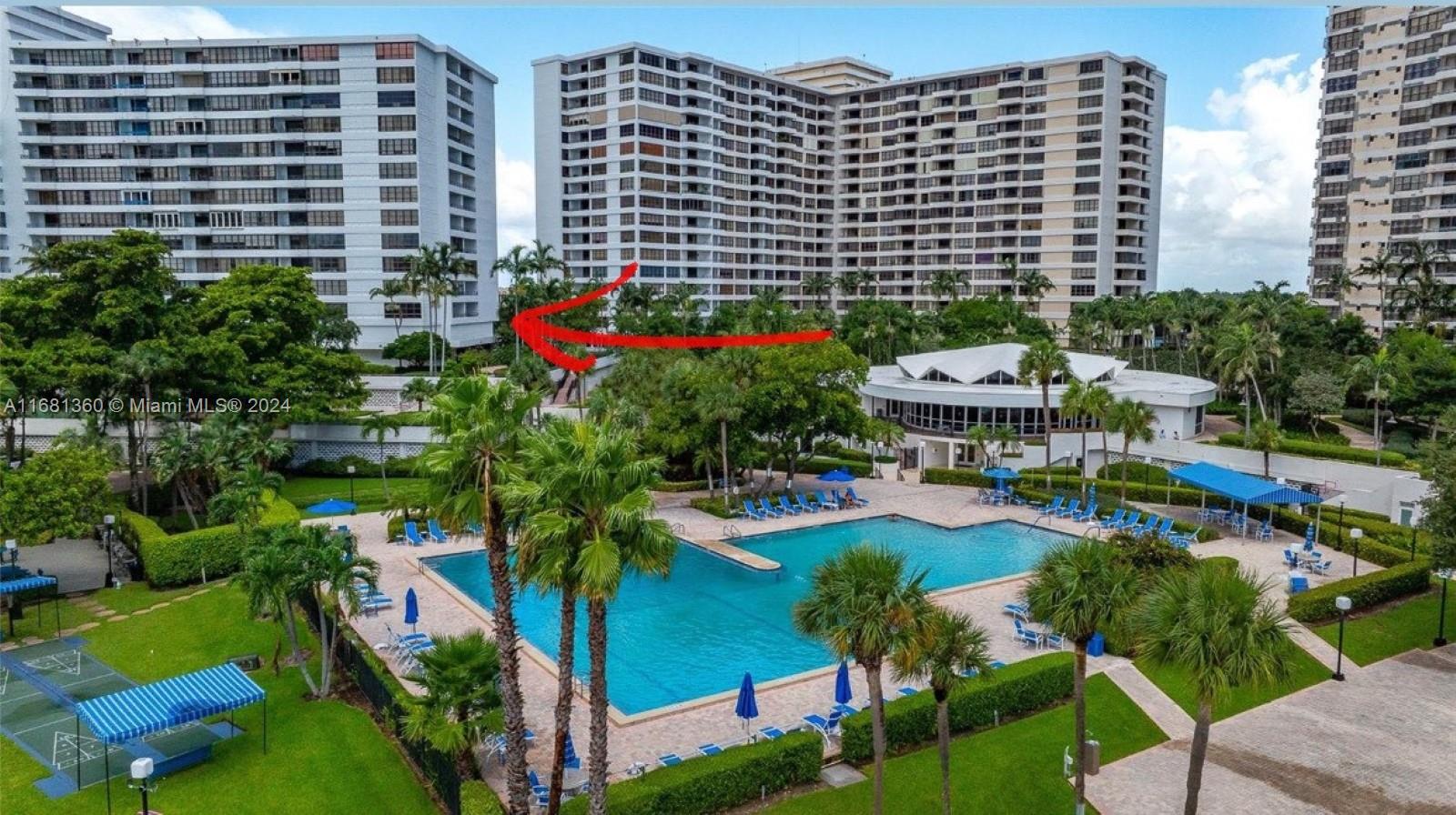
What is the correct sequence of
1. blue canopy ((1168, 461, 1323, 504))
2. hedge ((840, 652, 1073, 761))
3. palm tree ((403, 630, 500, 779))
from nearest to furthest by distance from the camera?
palm tree ((403, 630, 500, 779))
hedge ((840, 652, 1073, 761))
blue canopy ((1168, 461, 1323, 504))

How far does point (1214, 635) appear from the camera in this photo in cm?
1410

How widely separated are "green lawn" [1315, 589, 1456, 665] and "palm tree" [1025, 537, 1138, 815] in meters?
14.2

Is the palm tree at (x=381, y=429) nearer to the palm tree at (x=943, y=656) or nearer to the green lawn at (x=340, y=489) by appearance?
the green lawn at (x=340, y=489)

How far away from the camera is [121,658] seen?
25750 mm

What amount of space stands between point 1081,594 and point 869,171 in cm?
11650

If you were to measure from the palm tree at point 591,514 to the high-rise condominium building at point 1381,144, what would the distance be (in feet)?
287

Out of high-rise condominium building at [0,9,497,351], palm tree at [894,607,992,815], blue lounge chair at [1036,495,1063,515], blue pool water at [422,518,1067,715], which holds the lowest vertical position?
blue pool water at [422,518,1067,715]

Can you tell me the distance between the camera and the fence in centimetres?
1755

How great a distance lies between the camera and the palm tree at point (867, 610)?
1496 cm

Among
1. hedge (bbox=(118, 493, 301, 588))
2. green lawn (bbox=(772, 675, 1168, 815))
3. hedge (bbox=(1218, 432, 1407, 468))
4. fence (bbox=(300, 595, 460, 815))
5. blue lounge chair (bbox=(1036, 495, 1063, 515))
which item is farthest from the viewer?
hedge (bbox=(1218, 432, 1407, 468))

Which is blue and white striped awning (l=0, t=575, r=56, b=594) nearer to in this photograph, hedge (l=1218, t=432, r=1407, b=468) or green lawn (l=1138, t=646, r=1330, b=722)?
green lawn (l=1138, t=646, r=1330, b=722)

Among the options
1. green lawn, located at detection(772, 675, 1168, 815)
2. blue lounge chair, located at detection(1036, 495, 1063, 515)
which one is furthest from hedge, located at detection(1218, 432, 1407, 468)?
green lawn, located at detection(772, 675, 1168, 815)

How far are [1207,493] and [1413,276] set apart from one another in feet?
162

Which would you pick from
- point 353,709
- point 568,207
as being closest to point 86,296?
point 353,709
